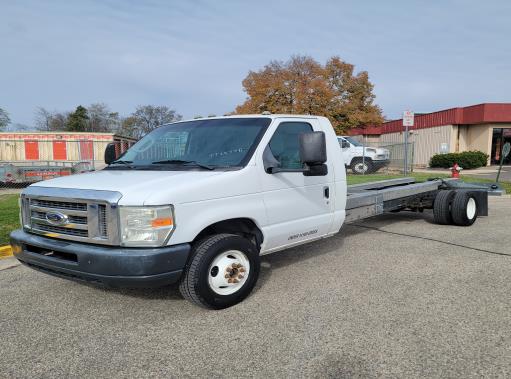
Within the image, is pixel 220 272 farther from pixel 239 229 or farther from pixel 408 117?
pixel 408 117

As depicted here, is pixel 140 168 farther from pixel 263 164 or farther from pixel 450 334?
pixel 450 334

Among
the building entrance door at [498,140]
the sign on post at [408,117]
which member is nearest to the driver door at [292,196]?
the sign on post at [408,117]

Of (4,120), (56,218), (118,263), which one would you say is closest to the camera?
(118,263)

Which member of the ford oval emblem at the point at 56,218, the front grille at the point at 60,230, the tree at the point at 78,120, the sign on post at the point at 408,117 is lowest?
the front grille at the point at 60,230

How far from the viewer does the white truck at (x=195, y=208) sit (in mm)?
3363

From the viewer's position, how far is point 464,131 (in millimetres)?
31516

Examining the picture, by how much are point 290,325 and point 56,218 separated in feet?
7.45

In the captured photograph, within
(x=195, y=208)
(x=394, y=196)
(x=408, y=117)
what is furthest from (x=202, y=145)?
(x=408, y=117)

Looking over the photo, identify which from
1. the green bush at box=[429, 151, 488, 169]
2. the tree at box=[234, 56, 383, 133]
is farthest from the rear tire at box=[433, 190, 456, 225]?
the tree at box=[234, 56, 383, 133]

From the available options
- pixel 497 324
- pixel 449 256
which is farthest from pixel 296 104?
pixel 497 324

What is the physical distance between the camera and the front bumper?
331 centimetres

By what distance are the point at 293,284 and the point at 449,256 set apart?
8.08 feet

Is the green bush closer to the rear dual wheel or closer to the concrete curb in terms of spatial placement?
the rear dual wheel

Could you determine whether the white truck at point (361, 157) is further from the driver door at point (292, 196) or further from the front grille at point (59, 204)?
the front grille at point (59, 204)
